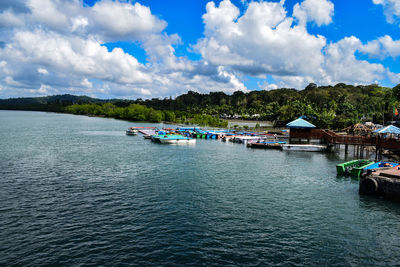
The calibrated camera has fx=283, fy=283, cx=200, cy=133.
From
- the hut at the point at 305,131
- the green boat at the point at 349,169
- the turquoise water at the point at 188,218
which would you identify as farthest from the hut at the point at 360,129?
the turquoise water at the point at 188,218

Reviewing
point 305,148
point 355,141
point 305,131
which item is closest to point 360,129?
point 305,131

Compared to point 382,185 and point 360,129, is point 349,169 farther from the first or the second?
point 360,129

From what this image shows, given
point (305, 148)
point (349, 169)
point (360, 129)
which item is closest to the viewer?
point (349, 169)

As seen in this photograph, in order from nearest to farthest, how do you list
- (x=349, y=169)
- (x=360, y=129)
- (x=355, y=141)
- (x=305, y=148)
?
(x=349, y=169), (x=355, y=141), (x=305, y=148), (x=360, y=129)

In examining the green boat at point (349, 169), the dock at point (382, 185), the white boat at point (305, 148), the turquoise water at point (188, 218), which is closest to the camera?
the turquoise water at point (188, 218)

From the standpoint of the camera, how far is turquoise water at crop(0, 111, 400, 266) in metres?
18.4

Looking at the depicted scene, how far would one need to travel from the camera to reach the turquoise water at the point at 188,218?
60.4ft

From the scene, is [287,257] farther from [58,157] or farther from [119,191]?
[58,157]

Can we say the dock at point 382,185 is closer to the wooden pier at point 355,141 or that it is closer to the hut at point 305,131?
the wooden pier at point 355,141

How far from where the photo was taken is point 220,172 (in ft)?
141

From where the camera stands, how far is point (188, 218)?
79.3ft

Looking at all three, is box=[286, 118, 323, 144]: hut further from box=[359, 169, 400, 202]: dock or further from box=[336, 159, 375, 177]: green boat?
box=[359, 169, 400, 202]: dock

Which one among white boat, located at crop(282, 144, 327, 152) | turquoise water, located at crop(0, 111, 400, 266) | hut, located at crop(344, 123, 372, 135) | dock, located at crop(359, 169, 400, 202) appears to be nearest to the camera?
turquoise water, located at crop(0, 111, 400, 266)

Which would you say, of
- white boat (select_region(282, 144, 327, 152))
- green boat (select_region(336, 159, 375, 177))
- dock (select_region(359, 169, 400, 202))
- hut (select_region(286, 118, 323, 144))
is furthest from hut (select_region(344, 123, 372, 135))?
dock (select_region(359, 169, 400, 202))
